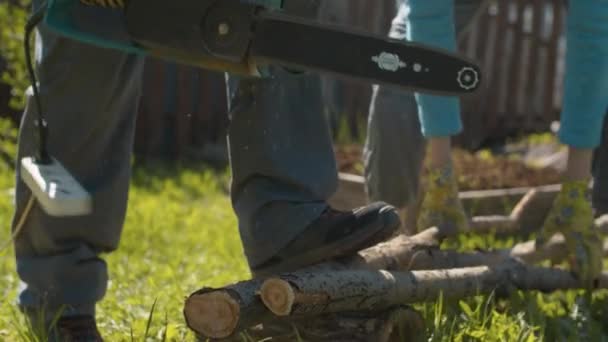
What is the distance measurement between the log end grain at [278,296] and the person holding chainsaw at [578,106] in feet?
3.78

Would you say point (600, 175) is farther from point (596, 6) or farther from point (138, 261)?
point (138, 261)

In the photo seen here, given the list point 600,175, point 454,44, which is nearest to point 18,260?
point 454,44

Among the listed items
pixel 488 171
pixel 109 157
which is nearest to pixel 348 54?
pixel 109 157

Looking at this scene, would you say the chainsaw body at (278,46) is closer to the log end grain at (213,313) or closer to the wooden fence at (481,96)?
the log end grain at (213,313)

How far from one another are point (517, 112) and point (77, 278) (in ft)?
27.3

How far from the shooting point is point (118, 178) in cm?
266

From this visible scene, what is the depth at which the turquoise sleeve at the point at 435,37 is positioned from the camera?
3.14m

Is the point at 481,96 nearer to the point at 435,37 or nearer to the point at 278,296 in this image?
the point at 435,37

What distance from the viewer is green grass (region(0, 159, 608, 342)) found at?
267cm

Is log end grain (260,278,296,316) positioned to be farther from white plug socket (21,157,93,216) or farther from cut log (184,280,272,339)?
white plug socket (21,157,93,216)

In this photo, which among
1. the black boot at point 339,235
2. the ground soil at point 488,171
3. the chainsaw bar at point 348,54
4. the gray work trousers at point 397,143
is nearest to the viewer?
the chainsaw bar at point 348,54

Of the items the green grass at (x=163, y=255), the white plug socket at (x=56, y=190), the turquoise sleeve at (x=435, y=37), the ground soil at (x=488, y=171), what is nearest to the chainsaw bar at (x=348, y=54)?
the white plug socket at (x=56, y=190)

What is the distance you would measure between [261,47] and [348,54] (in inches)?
6.1

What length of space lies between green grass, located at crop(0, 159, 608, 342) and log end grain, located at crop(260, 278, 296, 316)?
0.36 metres
